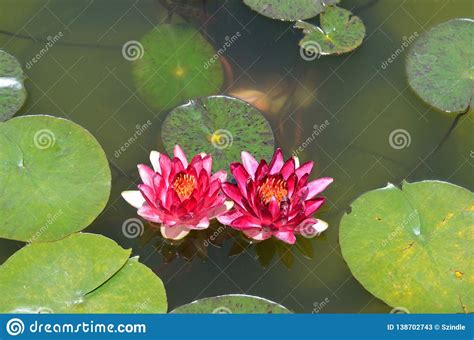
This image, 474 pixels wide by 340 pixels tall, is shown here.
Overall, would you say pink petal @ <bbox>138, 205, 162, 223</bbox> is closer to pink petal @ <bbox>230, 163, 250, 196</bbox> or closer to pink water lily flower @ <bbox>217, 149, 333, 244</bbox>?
pink water lily flower @ <bbox>217, 149, 333, 244</bbox>

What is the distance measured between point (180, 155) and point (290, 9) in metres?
1.42

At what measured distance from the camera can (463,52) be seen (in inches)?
181

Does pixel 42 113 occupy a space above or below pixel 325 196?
below

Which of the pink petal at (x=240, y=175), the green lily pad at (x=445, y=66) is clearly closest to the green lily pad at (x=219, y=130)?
the pink petal at (x=240, y=175)

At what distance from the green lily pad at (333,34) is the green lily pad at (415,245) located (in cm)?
110

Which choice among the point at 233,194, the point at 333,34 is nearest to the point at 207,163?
the point at 233,194

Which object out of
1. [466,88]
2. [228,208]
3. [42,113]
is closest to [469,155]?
[466,88]

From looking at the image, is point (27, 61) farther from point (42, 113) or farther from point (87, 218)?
point (87, 218)

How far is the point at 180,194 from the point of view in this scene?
153 inches

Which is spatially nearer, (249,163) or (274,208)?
(274,208)

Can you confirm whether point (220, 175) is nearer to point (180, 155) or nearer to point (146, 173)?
point (180, 155)

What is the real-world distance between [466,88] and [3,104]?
9.56 ft
